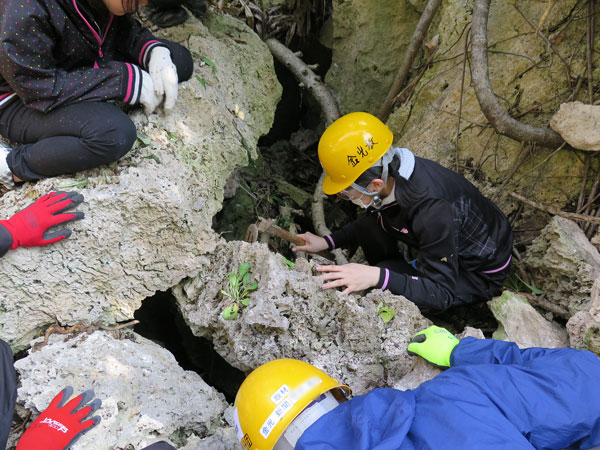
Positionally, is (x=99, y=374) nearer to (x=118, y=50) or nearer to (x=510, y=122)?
(x=118, y=50)

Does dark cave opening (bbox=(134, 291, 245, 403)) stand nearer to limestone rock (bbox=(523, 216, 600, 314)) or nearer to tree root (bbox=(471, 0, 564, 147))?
limestone rock (bbox=(523, 216, 600, 314))

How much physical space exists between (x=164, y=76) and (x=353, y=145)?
110cm

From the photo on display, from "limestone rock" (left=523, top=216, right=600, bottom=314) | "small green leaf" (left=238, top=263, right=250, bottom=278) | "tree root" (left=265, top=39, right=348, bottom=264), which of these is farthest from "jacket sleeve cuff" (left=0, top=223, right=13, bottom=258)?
"limestone rock" (left=523, top=216, right=600, bottom=314)

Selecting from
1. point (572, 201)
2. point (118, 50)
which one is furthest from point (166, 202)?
point (572, 201)

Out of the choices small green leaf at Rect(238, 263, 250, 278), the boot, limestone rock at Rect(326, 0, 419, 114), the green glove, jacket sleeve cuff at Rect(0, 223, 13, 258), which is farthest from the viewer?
limestone rock at Rect(326, 0, 419, 114)

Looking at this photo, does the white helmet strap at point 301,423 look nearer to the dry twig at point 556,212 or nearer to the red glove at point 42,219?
the red glove at point 42,219

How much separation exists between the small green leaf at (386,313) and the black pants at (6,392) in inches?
65.7

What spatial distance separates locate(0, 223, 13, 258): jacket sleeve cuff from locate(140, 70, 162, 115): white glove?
937 mm

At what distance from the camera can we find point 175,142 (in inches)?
96.2

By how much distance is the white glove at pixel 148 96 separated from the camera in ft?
7.48

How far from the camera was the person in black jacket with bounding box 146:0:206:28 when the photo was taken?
2.42 meters

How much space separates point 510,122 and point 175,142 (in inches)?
84.7

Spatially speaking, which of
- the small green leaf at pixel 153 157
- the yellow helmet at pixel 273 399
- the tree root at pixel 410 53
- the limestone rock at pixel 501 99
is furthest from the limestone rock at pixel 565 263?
the small green leaf at pixel 153 157

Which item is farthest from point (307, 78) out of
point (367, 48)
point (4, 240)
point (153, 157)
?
point (4, 240)
